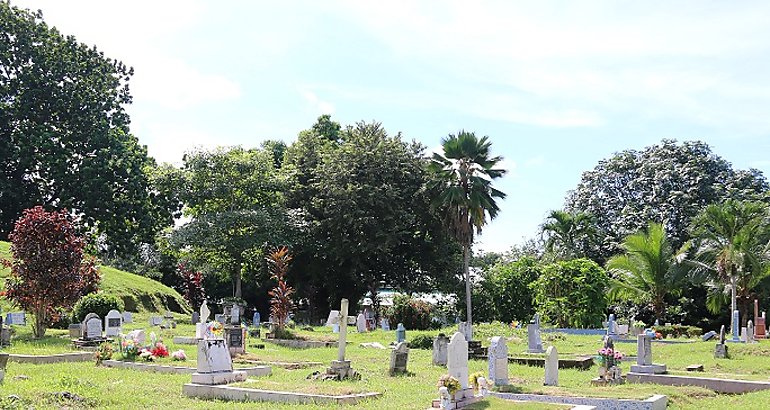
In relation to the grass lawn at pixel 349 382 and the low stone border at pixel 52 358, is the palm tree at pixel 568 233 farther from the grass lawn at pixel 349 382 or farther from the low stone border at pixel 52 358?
the low stone border at pixel 52 358

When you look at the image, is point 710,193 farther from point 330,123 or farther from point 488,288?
point 330,123

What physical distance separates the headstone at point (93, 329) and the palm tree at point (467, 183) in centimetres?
1701

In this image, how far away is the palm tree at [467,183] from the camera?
1334 inches

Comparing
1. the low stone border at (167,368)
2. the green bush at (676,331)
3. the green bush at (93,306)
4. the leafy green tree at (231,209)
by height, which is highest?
the leafy green tree at (231,209)

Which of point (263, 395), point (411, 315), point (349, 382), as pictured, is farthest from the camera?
point (411, 315)

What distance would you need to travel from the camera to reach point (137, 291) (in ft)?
113

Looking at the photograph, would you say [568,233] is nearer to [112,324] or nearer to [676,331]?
[676,331]

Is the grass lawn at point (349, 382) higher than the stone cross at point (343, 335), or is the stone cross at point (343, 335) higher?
the stone cross at point (343, 335)

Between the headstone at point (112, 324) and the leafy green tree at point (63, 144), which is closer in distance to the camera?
the headstone at point (112, 324)

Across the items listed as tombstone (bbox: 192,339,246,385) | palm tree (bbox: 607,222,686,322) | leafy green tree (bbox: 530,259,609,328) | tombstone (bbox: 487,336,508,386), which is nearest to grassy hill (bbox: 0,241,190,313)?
leafy green tree (bbox: 530,259,609,328)

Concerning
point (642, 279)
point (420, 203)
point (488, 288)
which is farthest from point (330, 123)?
point (642, 279)

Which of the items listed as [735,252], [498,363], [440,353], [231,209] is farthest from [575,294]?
[498,363]

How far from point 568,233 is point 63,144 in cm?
2851

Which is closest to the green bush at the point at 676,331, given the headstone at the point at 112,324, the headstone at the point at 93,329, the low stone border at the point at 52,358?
the headstone at the point at 112,324
